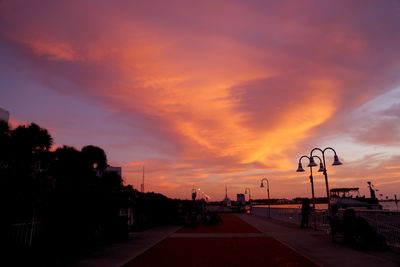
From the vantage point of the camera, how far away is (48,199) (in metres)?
9.02

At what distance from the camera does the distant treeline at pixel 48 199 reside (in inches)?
307

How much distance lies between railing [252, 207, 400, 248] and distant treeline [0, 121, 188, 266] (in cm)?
1151

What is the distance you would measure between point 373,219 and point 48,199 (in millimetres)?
12889

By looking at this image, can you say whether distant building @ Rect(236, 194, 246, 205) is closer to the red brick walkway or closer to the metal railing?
the red brick walkway

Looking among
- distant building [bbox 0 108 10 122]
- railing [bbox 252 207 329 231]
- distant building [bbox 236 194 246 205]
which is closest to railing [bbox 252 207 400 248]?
railing [bbox 252 207 329 231]

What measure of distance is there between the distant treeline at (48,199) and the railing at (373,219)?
37.7ft

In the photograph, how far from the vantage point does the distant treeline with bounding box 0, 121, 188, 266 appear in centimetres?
780

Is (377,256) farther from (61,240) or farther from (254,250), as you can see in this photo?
(61,240)

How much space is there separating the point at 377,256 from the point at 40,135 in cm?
1335

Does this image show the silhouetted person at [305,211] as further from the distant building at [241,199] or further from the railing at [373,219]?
the distant building at [241,199]

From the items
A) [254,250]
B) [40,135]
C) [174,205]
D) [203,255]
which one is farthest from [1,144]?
[174,205]

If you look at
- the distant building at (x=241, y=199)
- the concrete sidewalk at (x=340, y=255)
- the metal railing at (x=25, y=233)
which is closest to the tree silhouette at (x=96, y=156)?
the metal railing at (x=25, y=233)

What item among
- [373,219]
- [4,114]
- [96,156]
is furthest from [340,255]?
[4,114]

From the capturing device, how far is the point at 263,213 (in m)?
38.7
